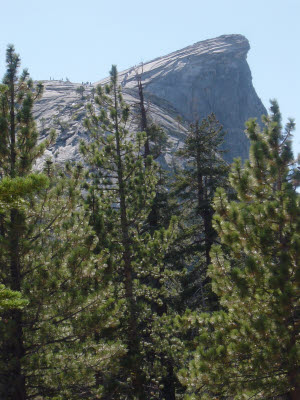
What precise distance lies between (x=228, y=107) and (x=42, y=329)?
429 feet

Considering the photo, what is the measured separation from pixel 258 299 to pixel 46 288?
4181 mm

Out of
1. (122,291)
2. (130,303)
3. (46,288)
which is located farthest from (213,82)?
(46,288)

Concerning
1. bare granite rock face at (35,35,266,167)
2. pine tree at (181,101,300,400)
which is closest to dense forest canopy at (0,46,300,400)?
pine tree at (181,101,300,400)

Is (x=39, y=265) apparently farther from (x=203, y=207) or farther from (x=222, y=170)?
(x=222, y=170)

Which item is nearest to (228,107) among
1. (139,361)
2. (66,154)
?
(66,154)

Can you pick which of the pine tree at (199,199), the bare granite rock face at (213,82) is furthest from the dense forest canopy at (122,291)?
the bare granite rock face at (213,82)

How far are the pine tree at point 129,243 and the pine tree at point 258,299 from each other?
3.43 meters

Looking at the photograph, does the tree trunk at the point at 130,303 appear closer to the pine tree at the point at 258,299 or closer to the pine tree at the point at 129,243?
the pine tree at the point at 129,243

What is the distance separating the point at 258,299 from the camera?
7504 mm

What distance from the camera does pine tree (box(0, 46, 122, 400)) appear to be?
823 cm

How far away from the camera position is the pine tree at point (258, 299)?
23.0 ft

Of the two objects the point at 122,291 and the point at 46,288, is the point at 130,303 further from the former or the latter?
the point at 46,288

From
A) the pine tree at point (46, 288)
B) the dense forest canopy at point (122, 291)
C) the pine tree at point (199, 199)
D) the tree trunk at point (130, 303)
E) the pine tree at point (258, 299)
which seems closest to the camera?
the pine tree at point (258, 299)

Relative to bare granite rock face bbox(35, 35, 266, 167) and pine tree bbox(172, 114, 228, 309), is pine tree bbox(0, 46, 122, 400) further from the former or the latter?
bare granite rock face bbox(35, 35, 266, 167)
